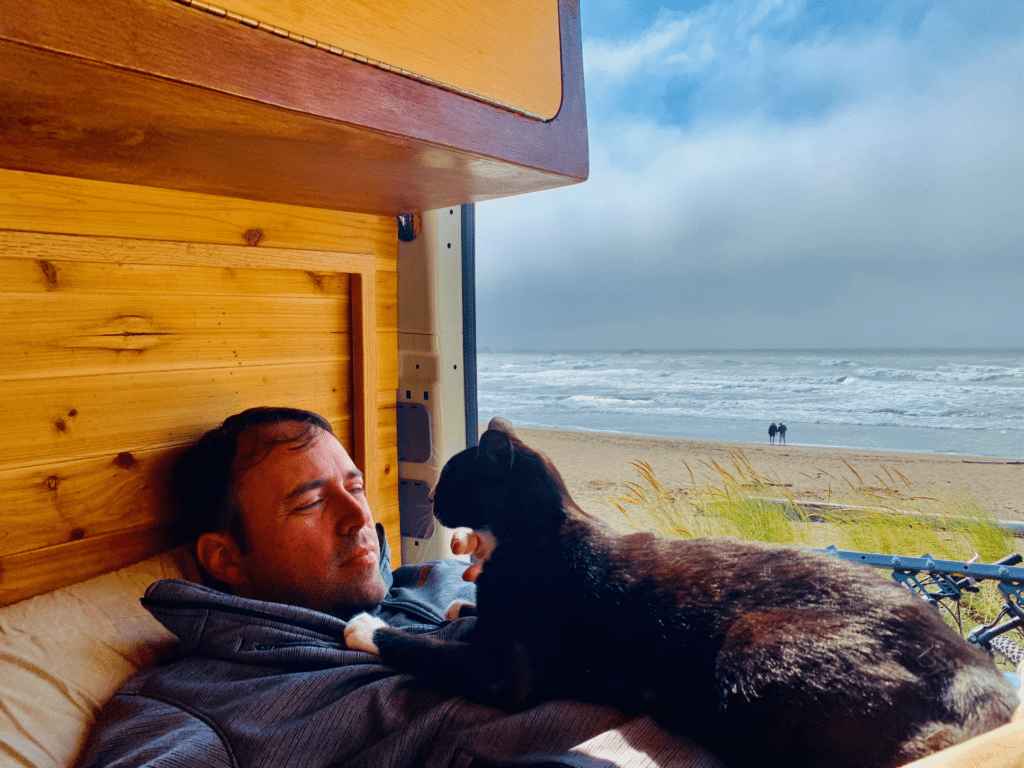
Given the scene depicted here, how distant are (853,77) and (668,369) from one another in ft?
24.6

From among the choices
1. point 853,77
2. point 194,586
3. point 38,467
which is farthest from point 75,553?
point 853,77

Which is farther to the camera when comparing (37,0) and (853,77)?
(853,77)

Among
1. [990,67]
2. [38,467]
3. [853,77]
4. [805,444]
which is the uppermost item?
[853,77]

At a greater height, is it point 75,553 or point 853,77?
point 853,77

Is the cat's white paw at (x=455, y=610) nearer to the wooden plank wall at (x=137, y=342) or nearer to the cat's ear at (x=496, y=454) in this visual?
the cat's ear at (x=496, y=454)

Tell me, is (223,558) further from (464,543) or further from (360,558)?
(464,543)

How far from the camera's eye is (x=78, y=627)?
2.80 feet

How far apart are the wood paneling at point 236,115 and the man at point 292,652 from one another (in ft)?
1.37

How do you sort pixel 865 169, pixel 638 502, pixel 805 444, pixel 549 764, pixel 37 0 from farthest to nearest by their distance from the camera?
pixel 865 169 → pixel 805 444 → pixel 638 502 → pixel 549 764 → pixel 37 0

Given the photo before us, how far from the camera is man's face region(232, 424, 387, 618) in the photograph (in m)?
0.95

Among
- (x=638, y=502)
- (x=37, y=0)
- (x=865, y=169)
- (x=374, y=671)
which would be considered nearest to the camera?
(x=37, y=0)

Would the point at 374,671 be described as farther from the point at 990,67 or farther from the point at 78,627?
the point at 990,67

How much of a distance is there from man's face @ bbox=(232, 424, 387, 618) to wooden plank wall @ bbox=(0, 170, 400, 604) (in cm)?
23

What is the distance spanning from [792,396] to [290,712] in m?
8.87
